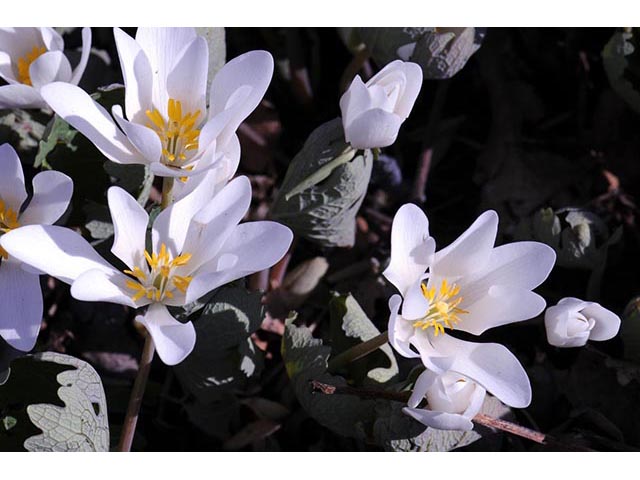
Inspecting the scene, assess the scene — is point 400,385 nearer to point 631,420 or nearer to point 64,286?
point 631,420

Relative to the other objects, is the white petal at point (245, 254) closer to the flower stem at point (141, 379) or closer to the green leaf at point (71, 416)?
the flower stem at point (141, 379)

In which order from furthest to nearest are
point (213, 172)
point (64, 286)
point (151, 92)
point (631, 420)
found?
1. point (64, 286)
2. point (631, 420)
3. point (151, 92)
4. point (213, 172)

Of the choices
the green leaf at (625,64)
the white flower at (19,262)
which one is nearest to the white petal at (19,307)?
the white flower at (19,262)

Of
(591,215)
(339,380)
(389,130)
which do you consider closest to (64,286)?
(339,380)

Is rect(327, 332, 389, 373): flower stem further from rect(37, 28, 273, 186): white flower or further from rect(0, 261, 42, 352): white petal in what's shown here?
rect(0, 261, 42, 352): white petal

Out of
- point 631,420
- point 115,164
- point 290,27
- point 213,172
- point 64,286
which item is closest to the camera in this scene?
point 213,172

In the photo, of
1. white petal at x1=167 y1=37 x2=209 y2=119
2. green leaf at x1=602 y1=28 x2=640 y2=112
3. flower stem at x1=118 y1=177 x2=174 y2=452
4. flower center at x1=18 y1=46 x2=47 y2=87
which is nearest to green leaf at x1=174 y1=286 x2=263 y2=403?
flower stem at x1=118 y1=177 x2=174 y2=452

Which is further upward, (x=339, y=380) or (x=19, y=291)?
(x=19, y=291)
